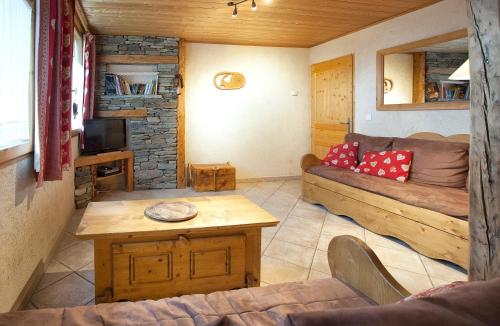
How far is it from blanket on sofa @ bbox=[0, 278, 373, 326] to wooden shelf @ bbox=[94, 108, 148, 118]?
4635mm

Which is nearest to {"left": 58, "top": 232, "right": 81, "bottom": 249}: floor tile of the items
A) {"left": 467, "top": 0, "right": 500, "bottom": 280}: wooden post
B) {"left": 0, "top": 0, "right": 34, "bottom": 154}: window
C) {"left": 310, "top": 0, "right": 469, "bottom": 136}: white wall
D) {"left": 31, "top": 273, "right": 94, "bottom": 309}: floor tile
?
{"left": 31, "top": 273, "right": 94, "bottom": 309}: floor tile

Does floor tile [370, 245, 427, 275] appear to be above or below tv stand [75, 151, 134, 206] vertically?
below

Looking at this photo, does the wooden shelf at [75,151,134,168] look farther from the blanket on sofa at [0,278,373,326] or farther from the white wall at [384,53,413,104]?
the white wall at [384,53,413,104]

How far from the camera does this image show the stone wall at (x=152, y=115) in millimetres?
5492

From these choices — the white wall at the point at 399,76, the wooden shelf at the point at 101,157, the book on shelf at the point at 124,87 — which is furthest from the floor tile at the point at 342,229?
the book on shelf at the point at 124,87

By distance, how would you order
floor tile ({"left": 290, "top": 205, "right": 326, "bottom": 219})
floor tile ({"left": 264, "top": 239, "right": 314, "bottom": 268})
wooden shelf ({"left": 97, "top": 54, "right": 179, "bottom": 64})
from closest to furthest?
1. floor tile ({"left": 264, "top": 239, "right": 314, "bottom": 268})
2. floor tile ({"left": 290, "top": 205, "right": 326, "bottom": 219})
3. wooden shelf ({"left": 97, "top": 54, "right": 179, "bottom": 64})

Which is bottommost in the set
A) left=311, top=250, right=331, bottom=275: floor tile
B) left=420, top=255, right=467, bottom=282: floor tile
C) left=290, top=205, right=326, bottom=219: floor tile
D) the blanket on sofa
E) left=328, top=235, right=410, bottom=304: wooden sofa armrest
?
left=420, top=255, right=467, bottom=282: floor tile

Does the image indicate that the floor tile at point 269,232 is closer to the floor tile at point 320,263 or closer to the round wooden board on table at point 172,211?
the floor tile at point 320,263

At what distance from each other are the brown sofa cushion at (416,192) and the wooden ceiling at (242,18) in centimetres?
189

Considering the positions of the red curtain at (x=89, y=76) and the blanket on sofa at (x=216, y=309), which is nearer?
the blanket on sofa at (x=216, y=309)

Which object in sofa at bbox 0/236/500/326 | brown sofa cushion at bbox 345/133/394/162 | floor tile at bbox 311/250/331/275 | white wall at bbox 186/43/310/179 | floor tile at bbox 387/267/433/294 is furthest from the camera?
white wall at bbox 186/43/310/179

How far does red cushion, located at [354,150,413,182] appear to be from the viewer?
12.6 feet

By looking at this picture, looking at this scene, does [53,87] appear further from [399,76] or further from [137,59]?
[399,76]

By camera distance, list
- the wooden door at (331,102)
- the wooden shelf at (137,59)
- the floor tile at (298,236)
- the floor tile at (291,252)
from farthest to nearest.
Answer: the wooden door at (331,102)
the wooden shelf at (137,59)
the floor tile at (298,236)
the floor tile at (291,252)
